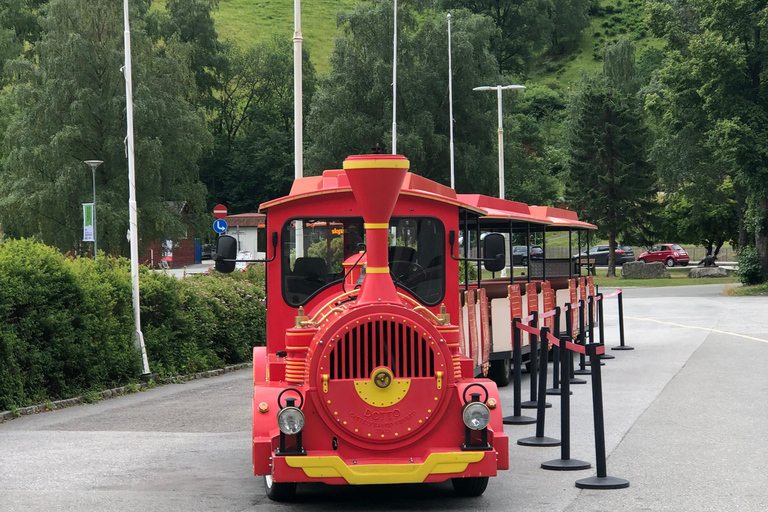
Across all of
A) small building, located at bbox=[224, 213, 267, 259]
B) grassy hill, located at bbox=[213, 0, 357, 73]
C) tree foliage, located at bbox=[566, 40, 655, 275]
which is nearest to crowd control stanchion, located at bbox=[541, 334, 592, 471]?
tree foliage, located at bbox=[566, 40, 655, 275]

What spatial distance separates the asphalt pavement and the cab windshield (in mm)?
1628

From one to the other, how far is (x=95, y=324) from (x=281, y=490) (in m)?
7.43

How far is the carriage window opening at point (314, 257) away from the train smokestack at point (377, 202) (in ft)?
5.26

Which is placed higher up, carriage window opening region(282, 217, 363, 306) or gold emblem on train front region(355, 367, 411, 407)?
carriage window opening region(282, 217, 363, 306)

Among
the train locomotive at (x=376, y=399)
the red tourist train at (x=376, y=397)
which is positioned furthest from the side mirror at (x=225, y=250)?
the train locomotive at (x=376, y=399)

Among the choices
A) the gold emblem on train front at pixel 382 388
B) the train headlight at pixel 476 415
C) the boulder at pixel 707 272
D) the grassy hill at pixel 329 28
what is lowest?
the train headlight at pixel 476 415

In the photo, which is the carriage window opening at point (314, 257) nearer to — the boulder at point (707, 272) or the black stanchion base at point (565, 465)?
the black stanchion base at point (565, 465)

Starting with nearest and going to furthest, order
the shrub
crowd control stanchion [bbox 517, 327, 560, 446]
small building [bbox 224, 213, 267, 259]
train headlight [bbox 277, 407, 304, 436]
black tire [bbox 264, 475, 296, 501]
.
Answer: train headlight [bbox 277, 407, 304, 436] → black tire [bbox 264, 475, 296, 501] → crowd control stanchion [bbox 517, 327, 560, 446] → the shrub → small building [bbox 224, 213, 267, 259]

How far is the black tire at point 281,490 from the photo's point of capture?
7383 mm

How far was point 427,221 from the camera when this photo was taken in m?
9.22

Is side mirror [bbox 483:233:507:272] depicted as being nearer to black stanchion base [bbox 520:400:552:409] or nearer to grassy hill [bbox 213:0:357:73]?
black stanchion base [bbox 520:400:552:409]

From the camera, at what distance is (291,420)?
6781 millimetres

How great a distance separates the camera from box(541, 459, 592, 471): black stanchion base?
8.69 metres

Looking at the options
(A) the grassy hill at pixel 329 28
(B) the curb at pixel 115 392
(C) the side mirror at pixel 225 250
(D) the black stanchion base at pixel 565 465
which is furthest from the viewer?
(A) the grassy hill at pixel 329 28
